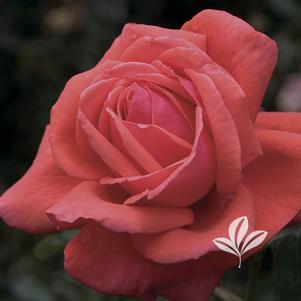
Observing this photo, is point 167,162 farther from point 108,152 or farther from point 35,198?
point 35,198

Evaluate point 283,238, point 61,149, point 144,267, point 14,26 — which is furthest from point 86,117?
point 14,26

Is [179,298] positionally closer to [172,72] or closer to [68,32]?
[172,72]

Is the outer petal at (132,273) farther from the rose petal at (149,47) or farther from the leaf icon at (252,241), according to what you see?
the rose petal at (149,47)

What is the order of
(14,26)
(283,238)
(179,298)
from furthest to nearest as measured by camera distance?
1. (14,26)
2. (283,238)
3. (179,298)

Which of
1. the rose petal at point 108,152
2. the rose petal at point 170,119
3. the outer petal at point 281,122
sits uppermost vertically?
Answer: the rose petal at point 170,119

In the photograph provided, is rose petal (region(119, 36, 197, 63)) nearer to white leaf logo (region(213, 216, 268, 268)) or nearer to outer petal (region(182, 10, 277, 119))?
outer petal (region(182, 10, 277, 119))

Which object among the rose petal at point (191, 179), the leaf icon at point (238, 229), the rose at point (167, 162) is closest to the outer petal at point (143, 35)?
the rose at point (167, 162)

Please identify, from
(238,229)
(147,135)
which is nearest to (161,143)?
(147,135)
